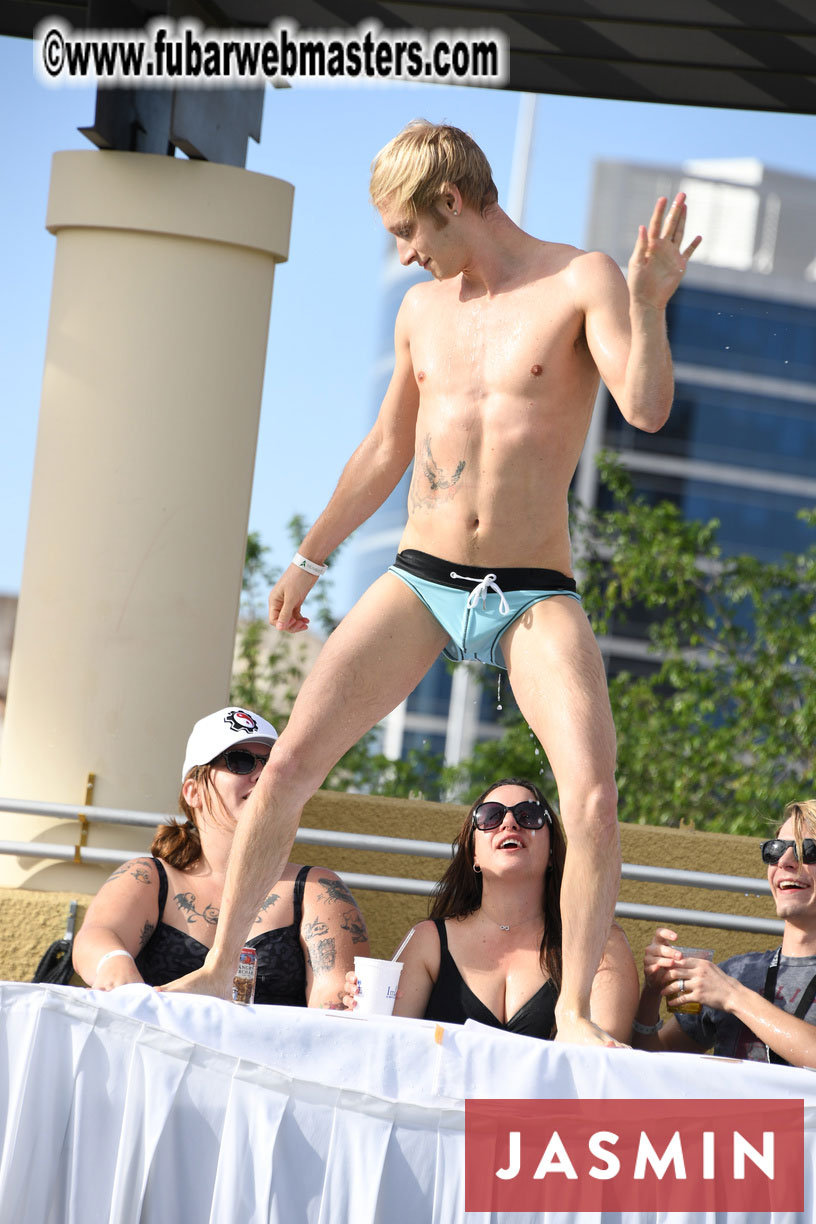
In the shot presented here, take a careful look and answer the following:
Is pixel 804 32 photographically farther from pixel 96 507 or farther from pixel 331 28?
pixel 96 507

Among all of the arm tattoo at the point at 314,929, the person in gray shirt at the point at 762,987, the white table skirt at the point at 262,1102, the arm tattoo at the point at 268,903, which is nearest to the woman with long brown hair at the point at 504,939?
the person in gray shirt at the point at 762,987

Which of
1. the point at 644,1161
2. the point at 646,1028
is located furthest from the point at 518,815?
the point at 644,1161

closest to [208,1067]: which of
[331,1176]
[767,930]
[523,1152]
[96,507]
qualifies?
[331,1176]

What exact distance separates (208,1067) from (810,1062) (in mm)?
1564

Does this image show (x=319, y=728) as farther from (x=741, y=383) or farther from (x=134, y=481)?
(x=741, y=383)

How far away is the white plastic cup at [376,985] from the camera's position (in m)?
2.98

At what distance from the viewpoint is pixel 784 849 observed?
366 cm

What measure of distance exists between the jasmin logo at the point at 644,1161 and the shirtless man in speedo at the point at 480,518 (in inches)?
21.3

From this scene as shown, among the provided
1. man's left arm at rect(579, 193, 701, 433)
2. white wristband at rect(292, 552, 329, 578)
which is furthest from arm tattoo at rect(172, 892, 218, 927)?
man's left arm at rect(579, 193, 701, 433)

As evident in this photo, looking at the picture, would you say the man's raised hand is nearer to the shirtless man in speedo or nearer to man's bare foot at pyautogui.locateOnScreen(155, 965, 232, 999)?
the shirtless man in speedo

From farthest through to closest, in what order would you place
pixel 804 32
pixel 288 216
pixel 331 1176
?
pixel 288 216 < pixel 804 32 < pixel 331 1176

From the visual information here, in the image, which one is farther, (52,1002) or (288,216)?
(288,216)

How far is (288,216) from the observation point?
17.3 feet

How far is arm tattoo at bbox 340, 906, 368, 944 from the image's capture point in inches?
152
